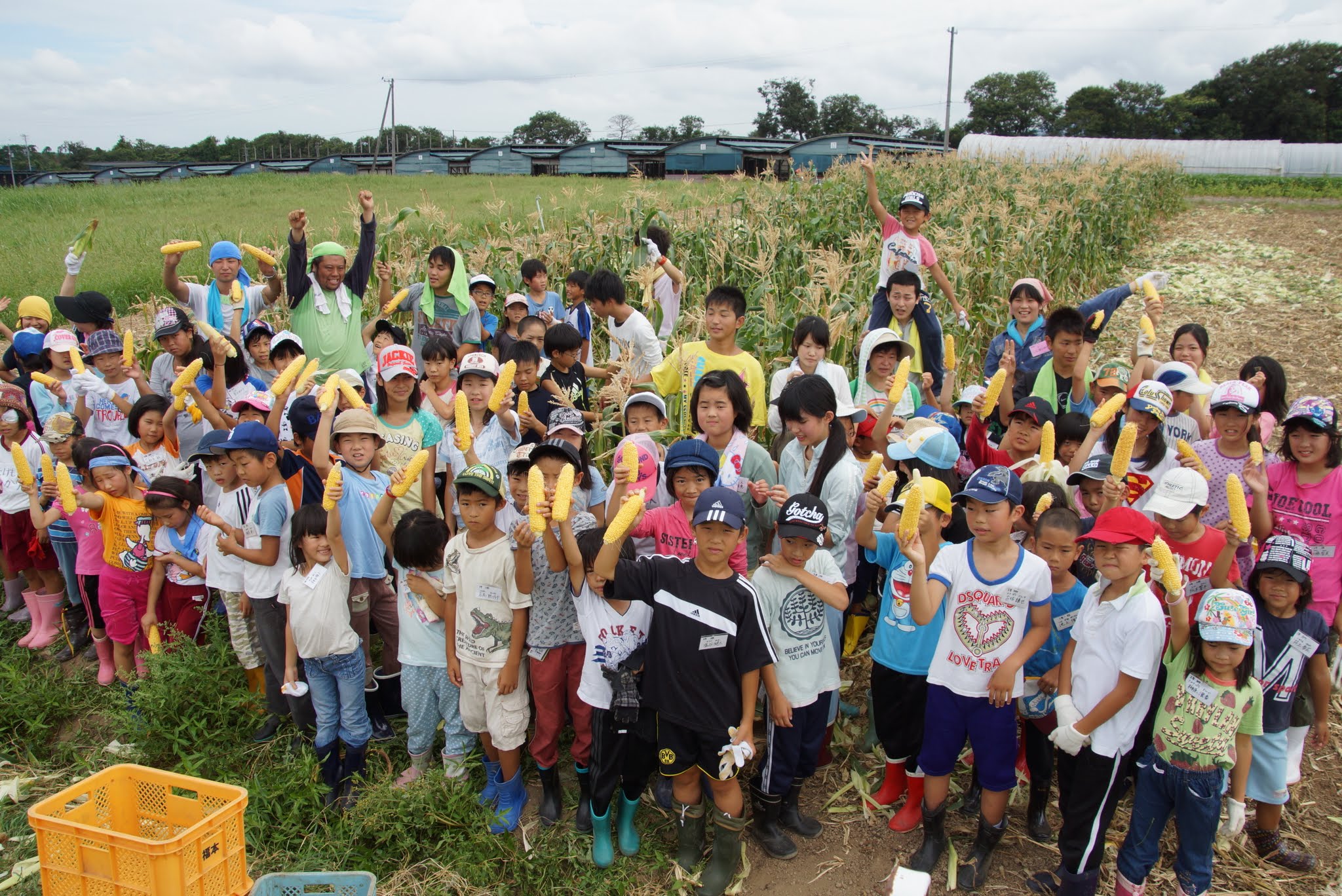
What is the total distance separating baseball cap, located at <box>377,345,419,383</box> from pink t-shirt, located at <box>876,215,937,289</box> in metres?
3.65

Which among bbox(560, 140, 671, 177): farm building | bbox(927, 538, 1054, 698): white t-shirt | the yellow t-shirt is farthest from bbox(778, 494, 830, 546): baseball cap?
bbox(560, 140, 671, 177): farm building

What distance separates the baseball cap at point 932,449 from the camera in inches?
152

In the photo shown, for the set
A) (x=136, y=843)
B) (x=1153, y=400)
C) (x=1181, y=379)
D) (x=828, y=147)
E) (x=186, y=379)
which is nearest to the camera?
(x=136, y=843)

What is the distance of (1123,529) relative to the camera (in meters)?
3.07

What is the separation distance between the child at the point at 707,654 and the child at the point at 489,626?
1.94 feet

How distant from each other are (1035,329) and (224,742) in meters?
5.80

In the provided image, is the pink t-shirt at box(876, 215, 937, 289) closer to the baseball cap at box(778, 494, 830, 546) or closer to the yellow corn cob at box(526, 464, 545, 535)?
the baseball cap at box(778, 494, 830, 546)

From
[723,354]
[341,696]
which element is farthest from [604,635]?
[723,354]

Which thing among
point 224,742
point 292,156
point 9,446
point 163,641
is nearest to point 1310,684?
point 224,742

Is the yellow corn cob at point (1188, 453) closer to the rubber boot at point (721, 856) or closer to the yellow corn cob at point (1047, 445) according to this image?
the yellow corn cob at point (1047, 445)

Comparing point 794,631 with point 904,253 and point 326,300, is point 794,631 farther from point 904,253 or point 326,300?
point 326,300

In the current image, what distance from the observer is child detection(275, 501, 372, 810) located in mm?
4004

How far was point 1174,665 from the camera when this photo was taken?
3.16m

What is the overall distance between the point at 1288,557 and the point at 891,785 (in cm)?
199
